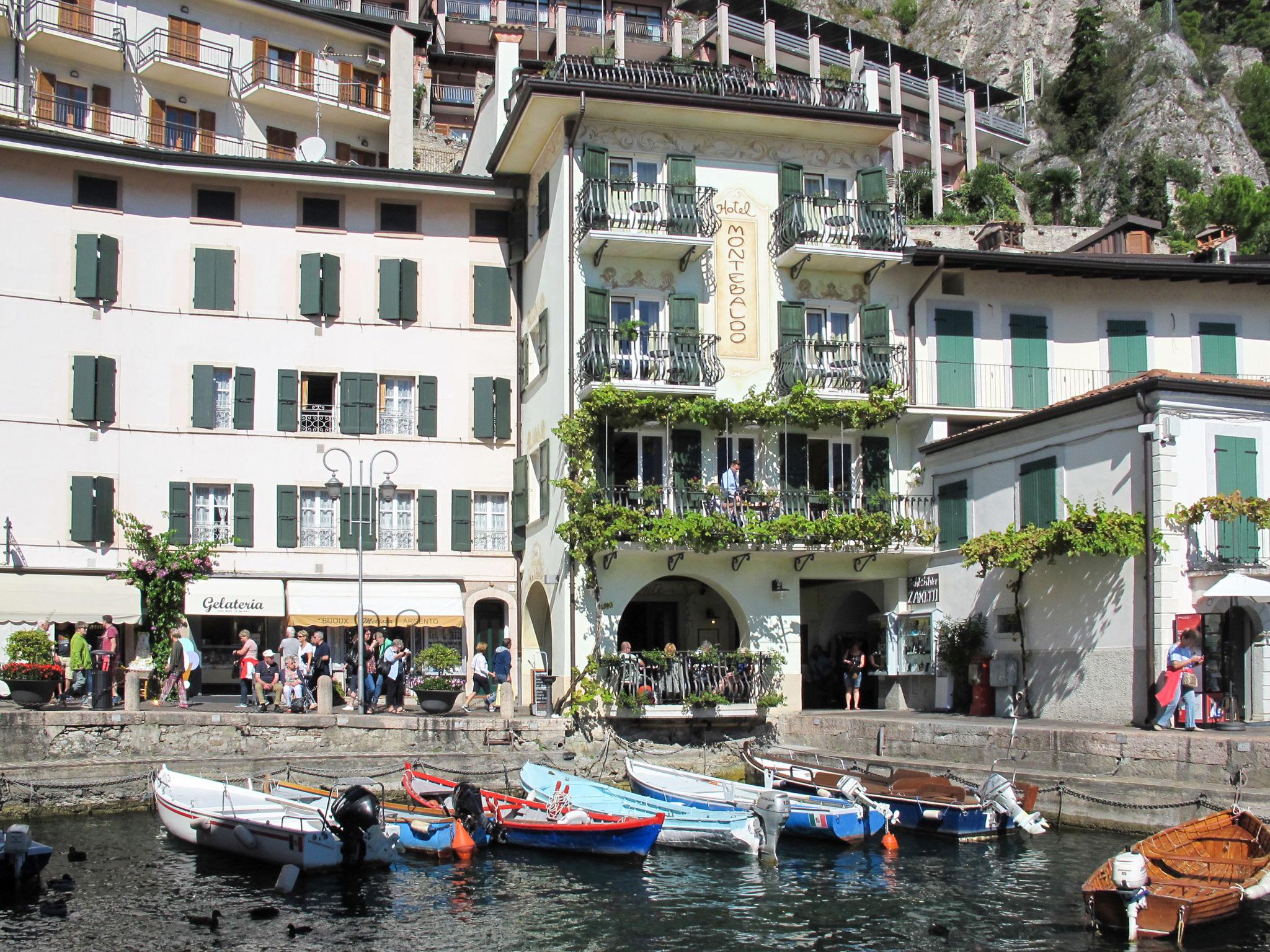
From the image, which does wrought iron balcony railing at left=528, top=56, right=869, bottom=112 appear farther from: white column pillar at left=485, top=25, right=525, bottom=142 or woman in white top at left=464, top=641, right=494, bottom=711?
woman in white top at left=464, top=641, right=494, bottom=711

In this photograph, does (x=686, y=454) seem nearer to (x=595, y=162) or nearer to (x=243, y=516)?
(x=595, y=162)

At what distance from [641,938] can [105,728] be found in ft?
45.2

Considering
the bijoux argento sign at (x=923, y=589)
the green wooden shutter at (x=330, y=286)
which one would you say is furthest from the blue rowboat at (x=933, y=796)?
the green wooden shutter at (x=330, y=286)

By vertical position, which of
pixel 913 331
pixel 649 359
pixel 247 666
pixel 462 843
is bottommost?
pixel 462 843

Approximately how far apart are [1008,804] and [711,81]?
18149mm

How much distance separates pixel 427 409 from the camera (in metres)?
35.1

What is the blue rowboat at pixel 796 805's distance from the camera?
23.7 meters

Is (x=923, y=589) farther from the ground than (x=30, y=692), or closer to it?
farther from the ground

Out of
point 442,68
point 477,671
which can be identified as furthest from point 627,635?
point 442,68

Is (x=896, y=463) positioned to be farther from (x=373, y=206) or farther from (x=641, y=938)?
(x=641, y=938)

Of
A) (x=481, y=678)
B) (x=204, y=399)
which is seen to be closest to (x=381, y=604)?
(x=481, y=678)

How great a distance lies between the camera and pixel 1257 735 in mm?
22625

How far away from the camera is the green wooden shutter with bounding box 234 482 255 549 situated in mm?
33656

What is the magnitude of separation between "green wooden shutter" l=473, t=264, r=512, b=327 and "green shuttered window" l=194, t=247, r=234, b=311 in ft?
19.8
